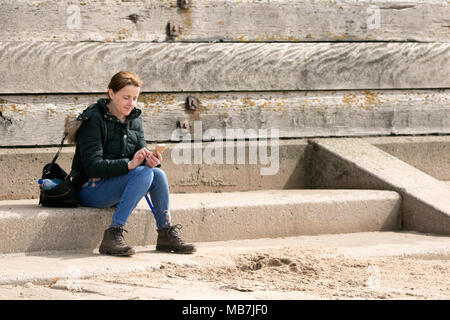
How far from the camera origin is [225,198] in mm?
5180

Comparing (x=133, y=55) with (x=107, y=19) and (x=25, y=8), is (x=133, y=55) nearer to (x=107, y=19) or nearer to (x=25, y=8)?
(x=107, y=19)

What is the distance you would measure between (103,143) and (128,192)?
38 centimetres

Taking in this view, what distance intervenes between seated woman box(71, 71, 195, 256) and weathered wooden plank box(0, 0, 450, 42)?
1159 millimetres

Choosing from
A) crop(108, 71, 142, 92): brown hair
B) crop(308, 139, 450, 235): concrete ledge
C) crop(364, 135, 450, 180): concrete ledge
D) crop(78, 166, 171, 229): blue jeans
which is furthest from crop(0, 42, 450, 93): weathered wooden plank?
crop(78, 166, 171, 229): blue jeans

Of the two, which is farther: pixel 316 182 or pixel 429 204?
pixel 316 182

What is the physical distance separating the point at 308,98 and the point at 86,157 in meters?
2.27

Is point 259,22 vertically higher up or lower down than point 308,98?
higher up

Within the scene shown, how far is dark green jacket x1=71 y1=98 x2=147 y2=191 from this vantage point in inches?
174

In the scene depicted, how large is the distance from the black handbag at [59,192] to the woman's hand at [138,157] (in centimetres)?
42

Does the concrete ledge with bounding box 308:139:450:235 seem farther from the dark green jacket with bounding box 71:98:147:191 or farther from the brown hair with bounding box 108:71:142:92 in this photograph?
the brown hair with bounding box 108:71:142:92

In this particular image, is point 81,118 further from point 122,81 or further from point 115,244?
point 115,244

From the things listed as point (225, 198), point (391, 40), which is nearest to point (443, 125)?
point (391, 40)

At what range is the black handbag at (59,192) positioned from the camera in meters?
4.50

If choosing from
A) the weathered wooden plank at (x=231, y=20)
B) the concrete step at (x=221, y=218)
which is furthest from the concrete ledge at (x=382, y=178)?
the weathered wooden plank at (x=231, y=20)
